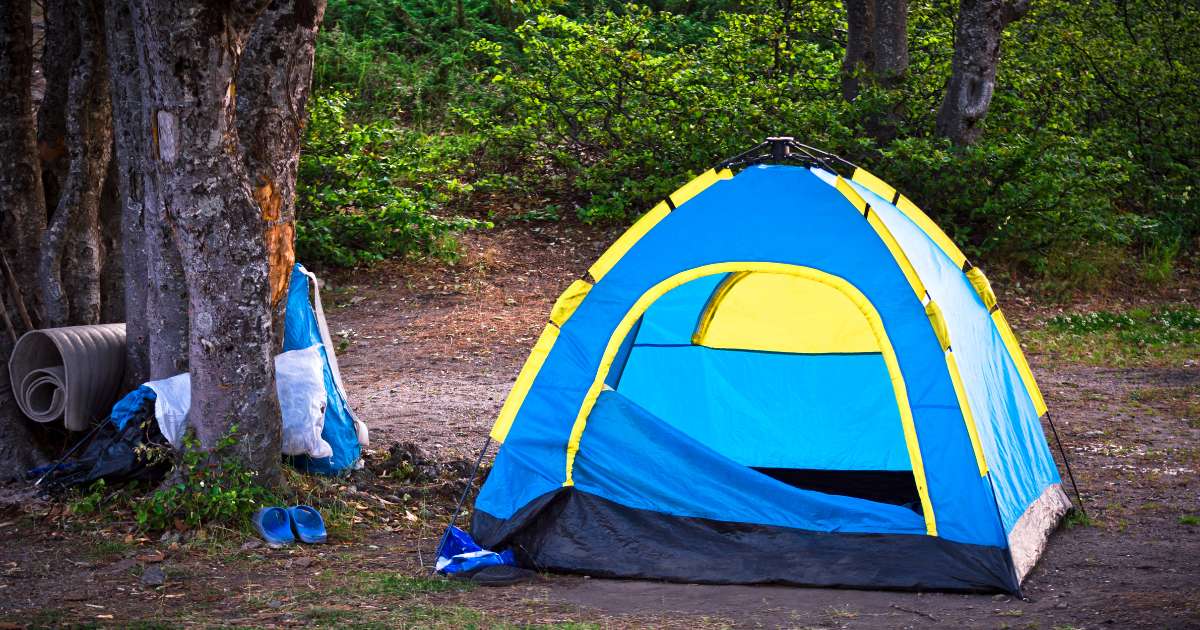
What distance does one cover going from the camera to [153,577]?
177 inches

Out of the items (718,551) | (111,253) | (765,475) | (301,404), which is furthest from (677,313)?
(111,253)

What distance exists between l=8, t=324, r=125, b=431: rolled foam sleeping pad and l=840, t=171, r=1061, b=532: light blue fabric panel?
385 cm

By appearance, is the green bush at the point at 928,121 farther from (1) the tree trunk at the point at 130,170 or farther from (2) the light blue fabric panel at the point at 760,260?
(1) the tree trunk at the point at 130,170

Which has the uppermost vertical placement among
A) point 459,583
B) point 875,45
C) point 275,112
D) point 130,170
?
point 875,45

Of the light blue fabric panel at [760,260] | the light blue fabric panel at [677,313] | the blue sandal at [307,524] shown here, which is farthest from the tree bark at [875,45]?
the blue sandal at [307,524]

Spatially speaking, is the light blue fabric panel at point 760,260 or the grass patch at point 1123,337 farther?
the grass patch at point 1123,337

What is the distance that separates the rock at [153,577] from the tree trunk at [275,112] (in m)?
1.39

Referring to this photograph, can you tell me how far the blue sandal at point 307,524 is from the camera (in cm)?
505

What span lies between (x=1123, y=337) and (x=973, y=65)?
9.31 ft

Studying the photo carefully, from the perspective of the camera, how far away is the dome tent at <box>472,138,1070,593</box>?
4523 mm

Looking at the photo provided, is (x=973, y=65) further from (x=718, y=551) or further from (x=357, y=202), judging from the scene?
(x=718, y=551)

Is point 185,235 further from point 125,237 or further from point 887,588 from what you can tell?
point 887,588

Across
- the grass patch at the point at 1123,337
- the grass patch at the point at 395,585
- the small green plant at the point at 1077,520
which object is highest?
the small green plant at the point at 1077,520

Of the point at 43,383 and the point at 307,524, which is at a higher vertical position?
the point at 43,383
